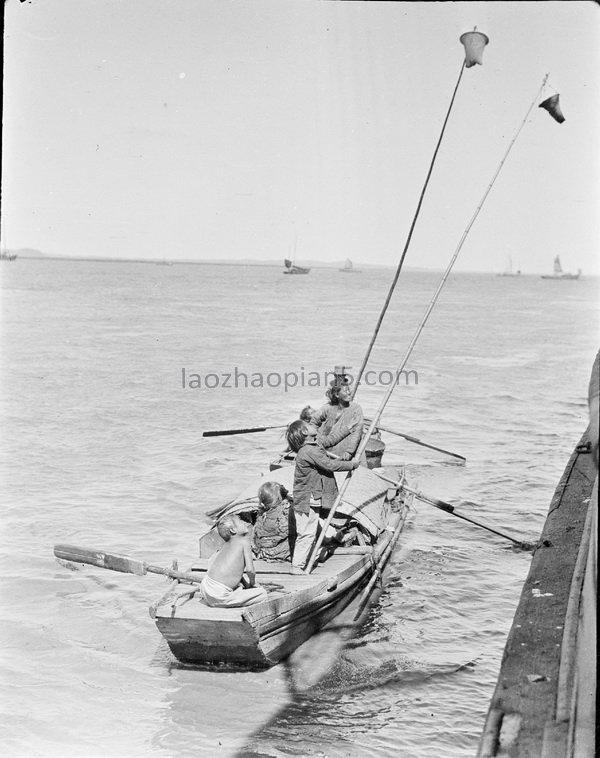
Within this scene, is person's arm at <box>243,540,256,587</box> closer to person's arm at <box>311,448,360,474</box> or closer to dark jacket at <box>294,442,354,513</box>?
dark jacket at <box>294,442,354,513</box>

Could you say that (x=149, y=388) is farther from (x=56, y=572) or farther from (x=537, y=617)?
(x=537, y=617)

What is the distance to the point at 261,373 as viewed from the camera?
31.7 m

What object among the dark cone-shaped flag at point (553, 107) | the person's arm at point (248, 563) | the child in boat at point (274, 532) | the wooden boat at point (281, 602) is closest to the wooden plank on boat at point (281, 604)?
the wooden boat at point (281, 602)

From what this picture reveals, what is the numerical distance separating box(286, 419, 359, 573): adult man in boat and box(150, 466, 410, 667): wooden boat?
295mm

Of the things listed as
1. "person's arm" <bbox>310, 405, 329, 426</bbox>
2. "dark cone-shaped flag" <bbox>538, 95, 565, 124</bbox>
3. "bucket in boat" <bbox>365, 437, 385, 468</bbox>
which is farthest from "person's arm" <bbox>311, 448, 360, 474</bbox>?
"dark cone-shaped flag" <bbox>538, 95, 565, 124</bbox>

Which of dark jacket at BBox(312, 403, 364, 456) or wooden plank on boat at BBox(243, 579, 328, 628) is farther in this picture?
dark jacket at BBox(312, 403, 364, 456)

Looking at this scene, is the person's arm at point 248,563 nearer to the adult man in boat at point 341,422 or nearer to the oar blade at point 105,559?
the oar blade at point 105,559

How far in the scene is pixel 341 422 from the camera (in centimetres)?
935

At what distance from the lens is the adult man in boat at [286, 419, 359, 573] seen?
8.23 metres

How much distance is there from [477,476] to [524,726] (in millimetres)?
14285

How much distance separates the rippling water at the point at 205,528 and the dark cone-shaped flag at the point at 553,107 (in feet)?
19.2

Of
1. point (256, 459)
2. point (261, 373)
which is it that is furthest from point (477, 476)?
point (261, 373)

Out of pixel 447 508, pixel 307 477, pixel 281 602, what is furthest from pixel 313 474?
pixel 447 508

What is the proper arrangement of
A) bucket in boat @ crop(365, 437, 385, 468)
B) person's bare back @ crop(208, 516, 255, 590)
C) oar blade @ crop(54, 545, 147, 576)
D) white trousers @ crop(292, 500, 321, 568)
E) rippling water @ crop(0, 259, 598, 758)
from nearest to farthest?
person's bare back @ crop(208, 516, 255, 590) < rippling water @ crop(0, 259, 598, 758) < oar blade @ crop(54, 545, 147, 576) < white trousers @ crop(292, 500, 321, 568) < bucket in boat @ crop(365, 437, 385, 468)
